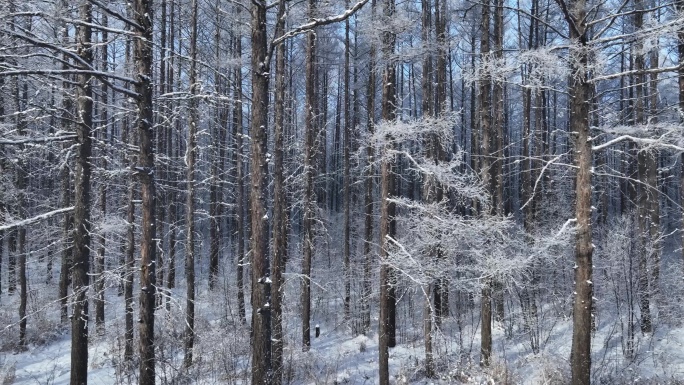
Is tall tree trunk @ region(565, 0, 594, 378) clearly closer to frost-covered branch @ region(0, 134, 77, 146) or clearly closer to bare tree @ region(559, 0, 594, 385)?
bare tree @ region(559, 0, 594, 385)

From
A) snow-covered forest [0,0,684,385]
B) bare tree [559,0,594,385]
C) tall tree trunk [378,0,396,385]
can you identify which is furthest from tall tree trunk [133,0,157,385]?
bare tree [559,0,594,385]

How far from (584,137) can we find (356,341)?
30.0ft

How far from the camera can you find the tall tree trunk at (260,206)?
20.8 ft

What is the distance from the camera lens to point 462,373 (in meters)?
9.84

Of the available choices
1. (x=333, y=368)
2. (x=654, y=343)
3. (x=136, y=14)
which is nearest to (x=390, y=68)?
(x=136, y=14)

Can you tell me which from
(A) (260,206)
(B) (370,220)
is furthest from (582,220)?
(B) (370,220)

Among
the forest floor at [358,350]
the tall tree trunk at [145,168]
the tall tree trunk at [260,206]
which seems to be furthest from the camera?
the forest floor at [358,350]

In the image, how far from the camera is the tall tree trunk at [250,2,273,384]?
6.35 metres

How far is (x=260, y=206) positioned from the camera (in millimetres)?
6645

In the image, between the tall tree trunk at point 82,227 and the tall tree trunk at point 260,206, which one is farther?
the tall tree trunk at point 82,227

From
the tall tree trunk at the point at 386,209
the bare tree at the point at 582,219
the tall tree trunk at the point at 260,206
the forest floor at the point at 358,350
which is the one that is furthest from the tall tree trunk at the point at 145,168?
the bare tree at the point at 582,219

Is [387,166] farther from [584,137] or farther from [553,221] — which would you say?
[553,221]

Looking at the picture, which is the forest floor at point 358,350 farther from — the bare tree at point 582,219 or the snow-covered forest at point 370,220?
the bare tree at point 582,219

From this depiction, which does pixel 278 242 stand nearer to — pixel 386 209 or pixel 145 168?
pixel 386 209
